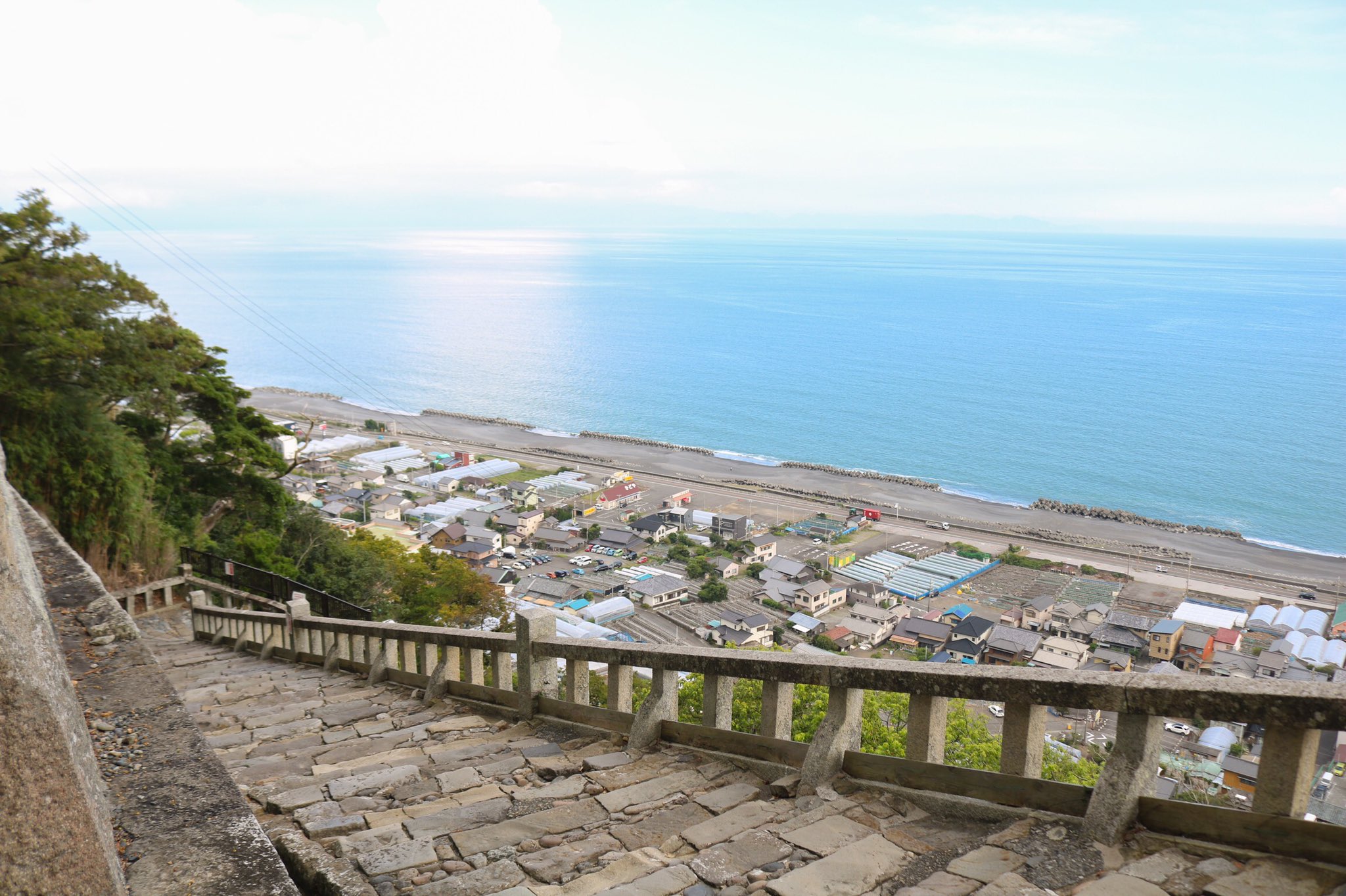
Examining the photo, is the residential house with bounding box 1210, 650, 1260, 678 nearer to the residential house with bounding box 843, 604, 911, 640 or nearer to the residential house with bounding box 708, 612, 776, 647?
the residential house with bounding box 843, 604, 911, 640

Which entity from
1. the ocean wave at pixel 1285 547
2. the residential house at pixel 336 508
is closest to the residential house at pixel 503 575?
the residential house at pixel 336 508

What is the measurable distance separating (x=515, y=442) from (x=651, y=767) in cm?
6107

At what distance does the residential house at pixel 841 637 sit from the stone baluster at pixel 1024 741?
2675 centimetres

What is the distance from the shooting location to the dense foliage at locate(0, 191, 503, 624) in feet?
57.5

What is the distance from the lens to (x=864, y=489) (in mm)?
54094

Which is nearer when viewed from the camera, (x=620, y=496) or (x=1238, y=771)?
(x=1238, y=771)

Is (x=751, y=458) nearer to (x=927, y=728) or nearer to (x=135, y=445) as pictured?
(x=135, y=445)

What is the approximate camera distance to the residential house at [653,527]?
4309cm

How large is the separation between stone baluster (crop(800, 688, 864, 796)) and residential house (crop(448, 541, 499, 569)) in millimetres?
34808

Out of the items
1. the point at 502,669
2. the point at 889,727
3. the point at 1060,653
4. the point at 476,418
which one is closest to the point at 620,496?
the point at 1060,653

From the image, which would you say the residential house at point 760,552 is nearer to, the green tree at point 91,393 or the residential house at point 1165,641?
the residential house at point 1165,641

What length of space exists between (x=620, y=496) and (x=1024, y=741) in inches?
1800

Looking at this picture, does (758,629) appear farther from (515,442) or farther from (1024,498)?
(515,442)

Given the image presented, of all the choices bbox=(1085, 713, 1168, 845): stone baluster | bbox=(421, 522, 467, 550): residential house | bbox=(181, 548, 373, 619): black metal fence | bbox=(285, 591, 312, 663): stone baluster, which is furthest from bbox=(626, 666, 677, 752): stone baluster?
bbox=(421, 522, 467, 550): residential house
